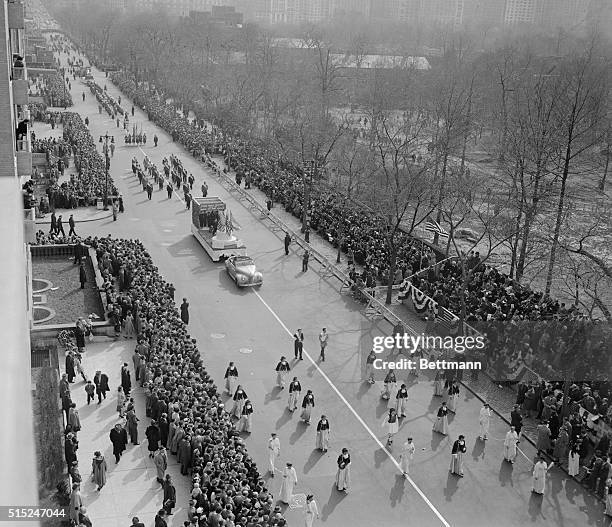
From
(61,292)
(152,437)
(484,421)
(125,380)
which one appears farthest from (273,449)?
(61,292)

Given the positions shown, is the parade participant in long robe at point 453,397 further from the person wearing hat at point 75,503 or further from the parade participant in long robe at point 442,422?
the person wearing hat at point 75,503

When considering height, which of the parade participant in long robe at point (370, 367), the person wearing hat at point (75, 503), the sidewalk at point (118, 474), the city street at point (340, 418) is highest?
the person wearing hat at point (75, 503)

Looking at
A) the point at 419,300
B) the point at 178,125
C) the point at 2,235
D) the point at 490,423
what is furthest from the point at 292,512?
the point at 178,125

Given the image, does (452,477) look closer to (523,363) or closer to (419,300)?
(523,363)

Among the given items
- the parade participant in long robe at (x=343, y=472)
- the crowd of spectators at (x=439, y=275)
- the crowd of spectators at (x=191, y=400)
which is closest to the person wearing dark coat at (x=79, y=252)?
the crowd of spectators at (x=191, y=400)

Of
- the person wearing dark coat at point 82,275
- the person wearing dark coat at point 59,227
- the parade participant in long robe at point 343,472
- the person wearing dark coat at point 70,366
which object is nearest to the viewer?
the parade participant in long robe at point 343,472

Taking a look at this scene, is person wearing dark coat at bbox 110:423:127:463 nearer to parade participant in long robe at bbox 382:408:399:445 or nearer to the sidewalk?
the sidewalk

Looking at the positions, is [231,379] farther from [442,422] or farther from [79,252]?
[79,252]
